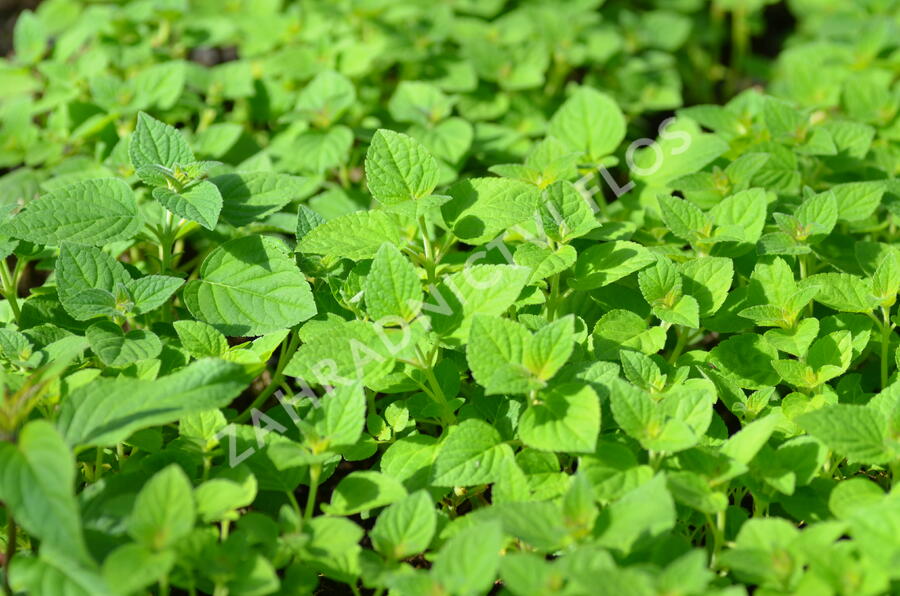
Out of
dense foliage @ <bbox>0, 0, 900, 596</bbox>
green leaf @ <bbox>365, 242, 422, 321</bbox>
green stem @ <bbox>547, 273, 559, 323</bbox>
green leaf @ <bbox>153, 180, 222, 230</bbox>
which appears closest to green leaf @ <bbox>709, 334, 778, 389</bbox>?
dense foliage @ <bbox>0, 0, 900, 596</bbox>

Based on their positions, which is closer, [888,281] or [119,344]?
[119,344]

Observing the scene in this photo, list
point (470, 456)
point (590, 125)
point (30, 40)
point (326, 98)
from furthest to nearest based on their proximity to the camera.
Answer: point (30, 40)
point (326, 98)
point (590, 125)
point (470, 456)

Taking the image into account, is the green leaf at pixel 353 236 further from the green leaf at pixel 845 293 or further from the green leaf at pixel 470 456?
the green leaf at pixel 845 293

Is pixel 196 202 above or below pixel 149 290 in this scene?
above

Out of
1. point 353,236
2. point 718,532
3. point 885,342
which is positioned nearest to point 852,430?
point 718,532

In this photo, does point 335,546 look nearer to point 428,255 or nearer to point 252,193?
point 428,255

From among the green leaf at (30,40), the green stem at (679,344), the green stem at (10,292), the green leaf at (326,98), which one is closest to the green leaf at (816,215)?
the green stem at (679,344)
